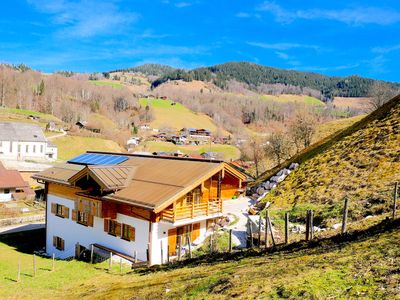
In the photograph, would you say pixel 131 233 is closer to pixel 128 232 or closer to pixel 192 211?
pixel 128 232

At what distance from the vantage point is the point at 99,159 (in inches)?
1161

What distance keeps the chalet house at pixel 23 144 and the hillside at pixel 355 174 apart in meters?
71.6

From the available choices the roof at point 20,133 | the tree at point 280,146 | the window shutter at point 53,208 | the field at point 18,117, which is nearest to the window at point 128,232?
the window shutter at point 53,208

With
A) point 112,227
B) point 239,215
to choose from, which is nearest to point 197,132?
point 239,215

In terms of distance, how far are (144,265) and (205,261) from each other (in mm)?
5303

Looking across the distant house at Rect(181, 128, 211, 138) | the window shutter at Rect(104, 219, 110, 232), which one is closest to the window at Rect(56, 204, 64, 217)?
the window shutter at Rect(104, 219, 110, 232)

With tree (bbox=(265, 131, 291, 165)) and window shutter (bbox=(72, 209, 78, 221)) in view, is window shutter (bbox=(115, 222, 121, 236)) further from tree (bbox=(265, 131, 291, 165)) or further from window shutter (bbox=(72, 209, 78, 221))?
tree (bbox=(265, 131, 291, 165))

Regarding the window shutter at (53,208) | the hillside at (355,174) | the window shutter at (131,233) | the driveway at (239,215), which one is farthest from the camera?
the window shutter at (53,208)

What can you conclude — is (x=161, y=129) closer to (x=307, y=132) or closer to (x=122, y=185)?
(x=307, y=132)

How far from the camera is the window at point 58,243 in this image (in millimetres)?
28323

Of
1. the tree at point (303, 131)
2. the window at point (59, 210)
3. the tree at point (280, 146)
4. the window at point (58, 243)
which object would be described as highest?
the tree at point (303, 131)

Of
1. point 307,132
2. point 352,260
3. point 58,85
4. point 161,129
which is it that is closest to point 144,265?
point 352,260

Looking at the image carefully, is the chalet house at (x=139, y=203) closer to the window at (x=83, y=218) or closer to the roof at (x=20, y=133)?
the window at (x=83, y=218)

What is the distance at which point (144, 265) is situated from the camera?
20172 mm
